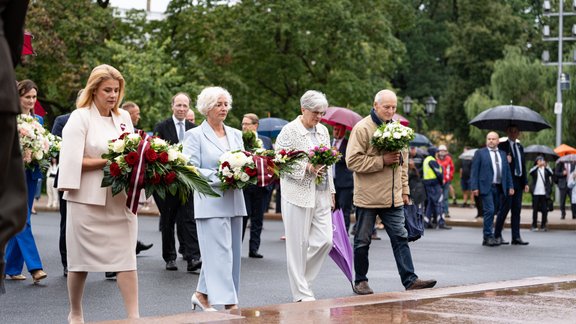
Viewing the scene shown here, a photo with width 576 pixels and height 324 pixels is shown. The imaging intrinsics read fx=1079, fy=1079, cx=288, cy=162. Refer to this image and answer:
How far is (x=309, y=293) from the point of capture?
376 inches

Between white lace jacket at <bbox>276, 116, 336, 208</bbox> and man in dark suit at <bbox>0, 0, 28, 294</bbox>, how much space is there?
6214 millimetres

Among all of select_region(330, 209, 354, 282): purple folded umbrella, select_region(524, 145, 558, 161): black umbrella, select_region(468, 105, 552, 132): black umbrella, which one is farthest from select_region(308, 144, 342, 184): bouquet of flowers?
select_region(524, 145, 558, 161): black umbrella

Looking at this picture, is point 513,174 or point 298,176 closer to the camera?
point 298,176

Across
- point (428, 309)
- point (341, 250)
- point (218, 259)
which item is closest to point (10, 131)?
point (428, 309)

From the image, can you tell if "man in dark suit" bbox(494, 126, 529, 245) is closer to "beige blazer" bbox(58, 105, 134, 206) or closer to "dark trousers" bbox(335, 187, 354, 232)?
"dark trousers" bbox(335, 187, 354, 232)

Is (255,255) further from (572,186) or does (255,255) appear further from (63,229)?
(572,186)

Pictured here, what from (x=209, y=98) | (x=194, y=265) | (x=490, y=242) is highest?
(x=209, y=98)

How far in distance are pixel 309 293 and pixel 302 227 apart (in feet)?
2.10

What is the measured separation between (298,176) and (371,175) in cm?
100

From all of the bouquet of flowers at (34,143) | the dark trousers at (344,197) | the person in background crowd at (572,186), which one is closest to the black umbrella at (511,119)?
the dark trousers at (344,197)

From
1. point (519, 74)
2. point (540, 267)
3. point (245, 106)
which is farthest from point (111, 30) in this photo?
point (540, 267)

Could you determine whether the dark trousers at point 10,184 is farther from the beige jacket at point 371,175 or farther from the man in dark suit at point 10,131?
the beige jacket at point 371,175

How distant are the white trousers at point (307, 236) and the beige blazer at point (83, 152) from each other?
102 inches

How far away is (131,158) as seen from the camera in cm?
738
